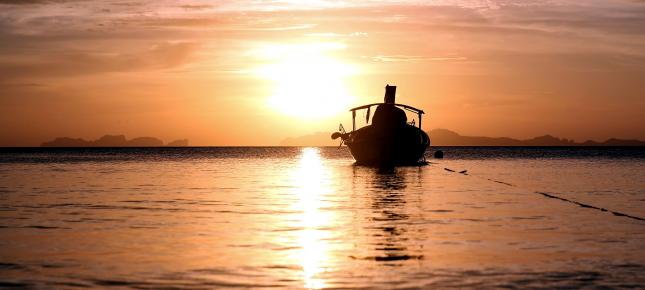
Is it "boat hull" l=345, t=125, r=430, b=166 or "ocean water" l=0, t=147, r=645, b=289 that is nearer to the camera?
"ocean water" l=0, t=147, r=645, b=289

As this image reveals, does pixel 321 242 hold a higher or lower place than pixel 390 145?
lower

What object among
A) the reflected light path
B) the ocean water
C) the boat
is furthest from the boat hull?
the reflected light path

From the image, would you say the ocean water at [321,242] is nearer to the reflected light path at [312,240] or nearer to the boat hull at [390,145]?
the reflected light path at [312,240]

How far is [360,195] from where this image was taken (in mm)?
47719

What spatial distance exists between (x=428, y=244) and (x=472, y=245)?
4.01ft

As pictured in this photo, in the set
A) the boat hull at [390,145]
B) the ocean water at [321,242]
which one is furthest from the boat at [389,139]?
the ocean water at [321,242]

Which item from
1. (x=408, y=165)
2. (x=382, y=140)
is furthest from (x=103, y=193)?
(x=408, y=165)

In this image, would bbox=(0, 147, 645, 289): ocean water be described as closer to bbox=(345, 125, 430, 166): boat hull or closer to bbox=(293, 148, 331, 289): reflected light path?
bbox=(293, 148, 331, 289): reflected light path

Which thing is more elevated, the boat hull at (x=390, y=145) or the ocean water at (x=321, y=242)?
the boat hull at (x=390, y=145)

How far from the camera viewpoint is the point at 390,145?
97938 millimetres

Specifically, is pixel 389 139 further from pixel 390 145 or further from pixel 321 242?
pixel 321 242

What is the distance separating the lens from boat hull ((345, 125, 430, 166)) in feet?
322

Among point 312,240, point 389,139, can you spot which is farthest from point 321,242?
point 389,139

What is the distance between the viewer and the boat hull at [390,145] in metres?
98.1
